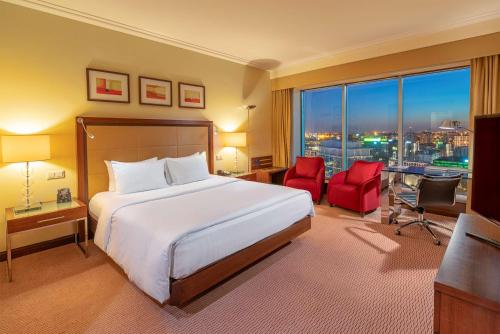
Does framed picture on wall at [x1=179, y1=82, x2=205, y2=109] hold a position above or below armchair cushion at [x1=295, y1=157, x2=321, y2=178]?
above

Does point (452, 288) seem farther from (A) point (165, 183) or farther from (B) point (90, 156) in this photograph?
(B) point (90, 156)

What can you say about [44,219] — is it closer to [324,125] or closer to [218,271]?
[218,271]

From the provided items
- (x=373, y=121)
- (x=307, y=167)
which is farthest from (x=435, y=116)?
(x=307, y=167)

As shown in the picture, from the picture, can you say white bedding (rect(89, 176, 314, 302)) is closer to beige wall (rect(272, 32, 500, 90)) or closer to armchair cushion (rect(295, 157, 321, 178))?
armchair cushion (rect(295, 157, 321, 178))

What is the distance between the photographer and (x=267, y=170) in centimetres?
583

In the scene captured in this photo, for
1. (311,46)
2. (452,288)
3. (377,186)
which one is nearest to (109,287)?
(452,288)

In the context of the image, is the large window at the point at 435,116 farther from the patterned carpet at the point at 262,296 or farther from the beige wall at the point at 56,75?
the beige wall at the point at 56,75

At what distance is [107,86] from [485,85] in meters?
5.15

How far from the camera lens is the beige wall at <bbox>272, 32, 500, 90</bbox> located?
376cm

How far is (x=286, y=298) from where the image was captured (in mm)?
2342

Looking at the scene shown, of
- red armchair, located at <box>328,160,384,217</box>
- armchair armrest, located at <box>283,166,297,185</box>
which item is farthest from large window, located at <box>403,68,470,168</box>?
armchair armrest, located at <box>283,166,297,185</box>

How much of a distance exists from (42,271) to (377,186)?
4.63 m

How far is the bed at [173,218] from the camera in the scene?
2.11 m

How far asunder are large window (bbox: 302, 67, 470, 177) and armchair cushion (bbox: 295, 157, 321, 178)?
0.83 metres
